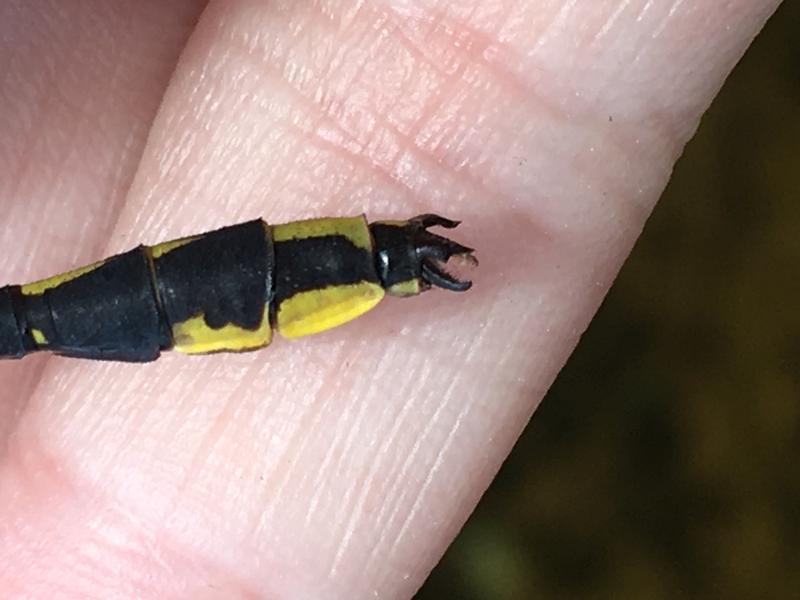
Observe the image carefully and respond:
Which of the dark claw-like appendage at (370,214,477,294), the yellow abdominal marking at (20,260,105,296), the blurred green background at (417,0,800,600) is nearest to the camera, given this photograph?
the dark claw-like appendage at (370,214,477,294)

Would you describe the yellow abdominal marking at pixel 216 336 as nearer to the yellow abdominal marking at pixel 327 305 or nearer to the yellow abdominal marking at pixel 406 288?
the yellow abdominal marking at pixel 327 305

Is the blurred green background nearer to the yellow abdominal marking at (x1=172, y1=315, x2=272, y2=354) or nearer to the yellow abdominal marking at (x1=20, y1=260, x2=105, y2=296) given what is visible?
the yellow abdominal marking at (x1=172, y1=315, x2=272, y2=354)

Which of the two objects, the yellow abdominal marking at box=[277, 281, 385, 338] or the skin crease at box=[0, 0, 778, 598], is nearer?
the yellow abdominal marking at box=[277, 281, 385, 338]

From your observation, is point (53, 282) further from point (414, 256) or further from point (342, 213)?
point (414, 256)

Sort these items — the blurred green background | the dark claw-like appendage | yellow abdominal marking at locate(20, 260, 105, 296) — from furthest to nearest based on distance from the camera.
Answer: the blurred green background < yellow abdominal marking at locate(20, 260, 105, 296) < the dark claw-like appendage

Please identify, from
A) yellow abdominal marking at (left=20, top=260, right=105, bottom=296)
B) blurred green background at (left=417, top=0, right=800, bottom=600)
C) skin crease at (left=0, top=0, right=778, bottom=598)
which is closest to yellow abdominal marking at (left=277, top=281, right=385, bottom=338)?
skin crease at (left=0, top=0, right=778, bottom=598)

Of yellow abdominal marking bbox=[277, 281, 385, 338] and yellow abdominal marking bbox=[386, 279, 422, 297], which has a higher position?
yellow abdominal marking bbox=[386, 279, 422, 297]
